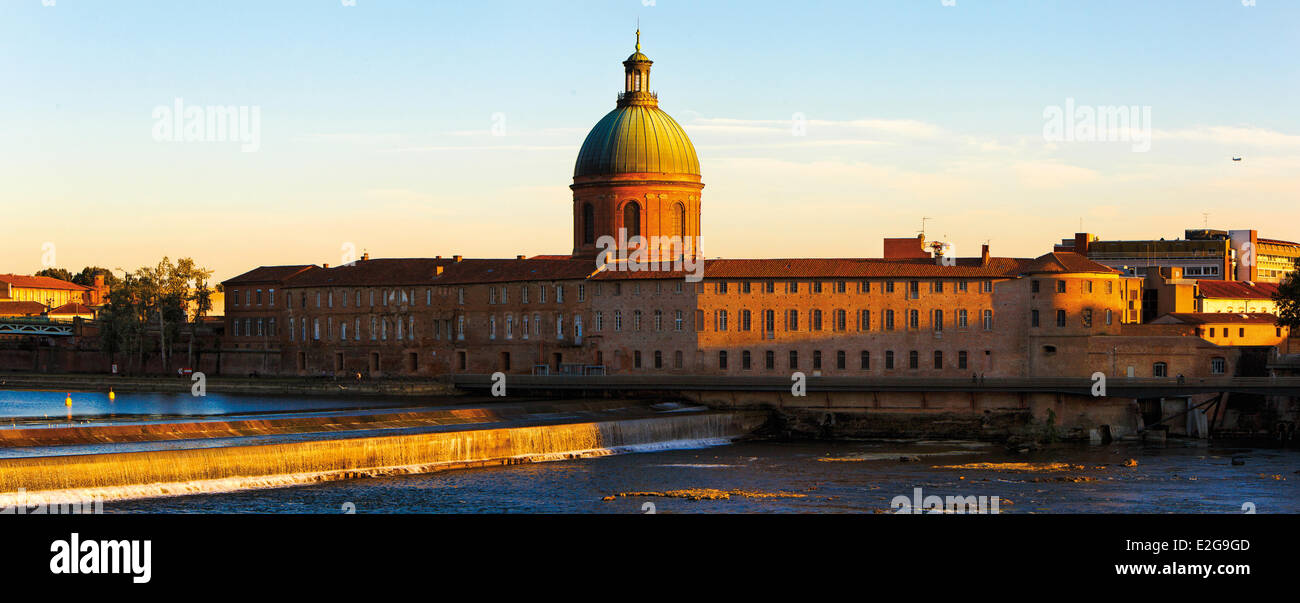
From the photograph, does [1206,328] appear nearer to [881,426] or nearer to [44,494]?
[881,426]

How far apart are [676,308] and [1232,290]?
41.9m

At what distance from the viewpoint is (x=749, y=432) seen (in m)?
64.2

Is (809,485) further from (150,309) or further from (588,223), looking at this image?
(150,309)

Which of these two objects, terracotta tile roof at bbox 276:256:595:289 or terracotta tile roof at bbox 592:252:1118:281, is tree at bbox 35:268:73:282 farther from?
terracotta tile roof at bbox 592:252:1118:281

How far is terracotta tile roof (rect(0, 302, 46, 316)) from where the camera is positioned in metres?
130

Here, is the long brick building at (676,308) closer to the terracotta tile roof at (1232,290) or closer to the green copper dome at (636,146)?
the green copper dome at (636,146)

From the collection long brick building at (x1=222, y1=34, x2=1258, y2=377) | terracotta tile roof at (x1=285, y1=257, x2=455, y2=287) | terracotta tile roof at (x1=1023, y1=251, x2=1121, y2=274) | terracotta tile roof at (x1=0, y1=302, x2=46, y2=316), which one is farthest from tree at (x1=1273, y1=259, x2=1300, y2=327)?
terracotta tile roof at (x1=0, y1=302, x2=46, y2=316)

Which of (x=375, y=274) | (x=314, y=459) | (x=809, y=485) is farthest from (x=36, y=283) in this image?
(x=809, y=485)

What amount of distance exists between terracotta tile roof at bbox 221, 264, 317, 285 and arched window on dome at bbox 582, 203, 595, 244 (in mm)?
20591

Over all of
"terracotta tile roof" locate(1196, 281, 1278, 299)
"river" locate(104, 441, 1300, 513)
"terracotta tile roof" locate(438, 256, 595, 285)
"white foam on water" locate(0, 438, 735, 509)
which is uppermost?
"terracotta tile roof" locate(438, 256, 595, 285)

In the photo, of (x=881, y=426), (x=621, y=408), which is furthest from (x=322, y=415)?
(x=881, y=426)

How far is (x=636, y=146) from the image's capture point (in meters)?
89.5
